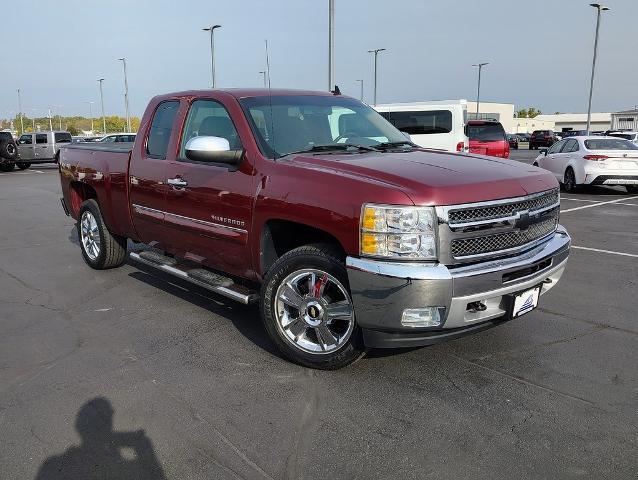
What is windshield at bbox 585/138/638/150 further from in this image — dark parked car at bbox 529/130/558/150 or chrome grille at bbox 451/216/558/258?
dark parked car at bbox 529/130/558/150

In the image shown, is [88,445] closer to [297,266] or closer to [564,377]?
[297,266]

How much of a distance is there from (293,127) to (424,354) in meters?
2.02

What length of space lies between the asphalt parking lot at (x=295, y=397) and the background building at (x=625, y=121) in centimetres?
8047

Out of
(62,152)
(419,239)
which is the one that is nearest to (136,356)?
(419,239)

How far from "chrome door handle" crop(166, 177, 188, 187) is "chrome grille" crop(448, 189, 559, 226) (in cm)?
239

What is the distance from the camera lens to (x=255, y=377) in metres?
3.81

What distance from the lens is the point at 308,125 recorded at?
4.61 m

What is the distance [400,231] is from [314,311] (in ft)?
2.95

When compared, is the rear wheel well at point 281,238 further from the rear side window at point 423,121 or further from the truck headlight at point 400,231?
the rear side window at point 423,121

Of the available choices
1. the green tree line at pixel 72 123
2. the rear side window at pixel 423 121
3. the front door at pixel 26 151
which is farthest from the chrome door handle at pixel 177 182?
the green tree line at pixel 72 123

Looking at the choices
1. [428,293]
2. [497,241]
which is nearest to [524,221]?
[497,241]

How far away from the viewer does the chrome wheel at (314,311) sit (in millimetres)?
3707

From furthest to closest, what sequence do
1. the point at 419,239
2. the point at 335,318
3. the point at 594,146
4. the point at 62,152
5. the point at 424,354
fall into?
the point at 594,146
the point at 62,152
the point at 424,354
the point at 335,318
the point at 419,239

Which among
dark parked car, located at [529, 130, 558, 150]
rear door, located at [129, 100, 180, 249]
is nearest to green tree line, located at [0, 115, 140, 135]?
dark parked car, located at [529, 130, 558, 150]
